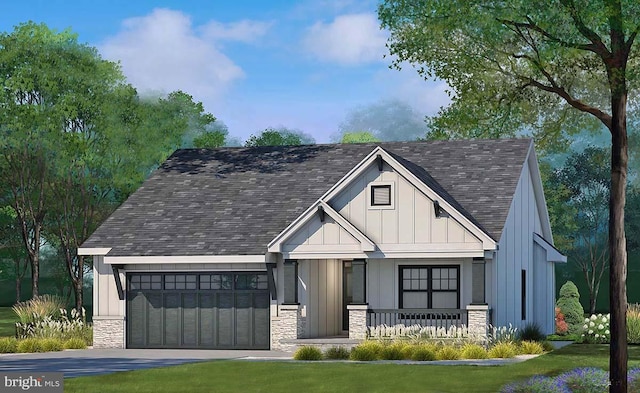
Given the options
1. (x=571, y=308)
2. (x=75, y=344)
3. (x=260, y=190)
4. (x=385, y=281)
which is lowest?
(x=75, y=344)

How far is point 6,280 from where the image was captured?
9094 centimetres

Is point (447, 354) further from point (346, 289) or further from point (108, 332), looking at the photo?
point (108, 332)

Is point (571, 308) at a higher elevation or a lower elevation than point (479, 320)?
lower

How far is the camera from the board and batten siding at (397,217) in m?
A: 33.5

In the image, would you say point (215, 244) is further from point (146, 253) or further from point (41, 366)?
point (41, 366)

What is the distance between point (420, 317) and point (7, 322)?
113ft

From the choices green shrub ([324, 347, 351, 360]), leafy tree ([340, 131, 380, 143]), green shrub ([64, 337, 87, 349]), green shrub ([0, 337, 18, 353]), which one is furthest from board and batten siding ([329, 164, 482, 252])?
leafy tree ([340, 131, 380, 143])

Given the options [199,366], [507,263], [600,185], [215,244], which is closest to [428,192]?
[507,263]

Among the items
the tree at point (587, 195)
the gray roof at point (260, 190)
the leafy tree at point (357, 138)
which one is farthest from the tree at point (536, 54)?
the leafy tree at point (357, 138)

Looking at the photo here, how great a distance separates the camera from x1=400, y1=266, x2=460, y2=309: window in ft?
113

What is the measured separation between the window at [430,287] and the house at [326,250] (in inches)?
1.2

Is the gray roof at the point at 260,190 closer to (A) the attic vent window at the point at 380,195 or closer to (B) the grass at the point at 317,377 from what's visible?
(A) the attic vent window at the point at 380,195

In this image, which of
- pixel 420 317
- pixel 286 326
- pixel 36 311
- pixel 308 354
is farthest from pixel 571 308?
pixel 36 311

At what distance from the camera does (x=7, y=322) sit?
62094mm
